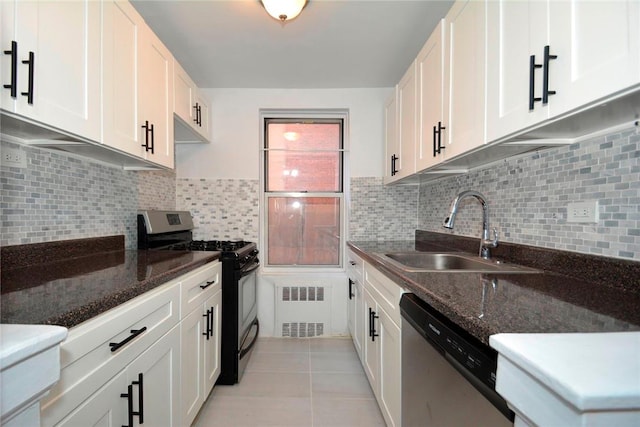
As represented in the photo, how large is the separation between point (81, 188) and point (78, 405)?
1.26 metres

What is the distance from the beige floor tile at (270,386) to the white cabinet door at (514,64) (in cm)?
188

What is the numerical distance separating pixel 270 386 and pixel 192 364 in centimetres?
69

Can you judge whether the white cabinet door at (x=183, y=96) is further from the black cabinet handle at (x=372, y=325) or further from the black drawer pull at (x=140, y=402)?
the black cabinet handle at (x=372, y=325)

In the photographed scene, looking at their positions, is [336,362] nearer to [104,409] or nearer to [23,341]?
[104,409]

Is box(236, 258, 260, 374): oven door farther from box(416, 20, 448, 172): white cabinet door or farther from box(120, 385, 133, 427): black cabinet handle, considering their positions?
box(416, 20, 448, 172): white cabinet door

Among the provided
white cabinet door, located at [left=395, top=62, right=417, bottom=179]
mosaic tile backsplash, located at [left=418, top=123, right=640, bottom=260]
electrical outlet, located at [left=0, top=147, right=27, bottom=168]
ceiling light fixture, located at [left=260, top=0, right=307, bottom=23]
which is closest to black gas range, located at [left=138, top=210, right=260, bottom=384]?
electrical outlet, located at [left=0, top=147, right=27, bottom=168]

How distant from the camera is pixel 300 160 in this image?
114 inches

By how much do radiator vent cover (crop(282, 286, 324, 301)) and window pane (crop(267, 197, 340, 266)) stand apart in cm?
26

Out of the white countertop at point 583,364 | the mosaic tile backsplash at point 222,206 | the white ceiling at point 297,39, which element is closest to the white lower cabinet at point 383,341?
the white countertop at point 583,364

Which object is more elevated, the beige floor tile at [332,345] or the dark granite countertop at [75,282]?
the dark granite countertop at [75,282]

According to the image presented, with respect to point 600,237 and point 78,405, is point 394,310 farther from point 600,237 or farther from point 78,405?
point 78,405

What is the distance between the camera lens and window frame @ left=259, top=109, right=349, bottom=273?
285 cm

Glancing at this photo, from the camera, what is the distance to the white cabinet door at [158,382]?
1.00 meters

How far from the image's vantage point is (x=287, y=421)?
→ 1627 millimetres
